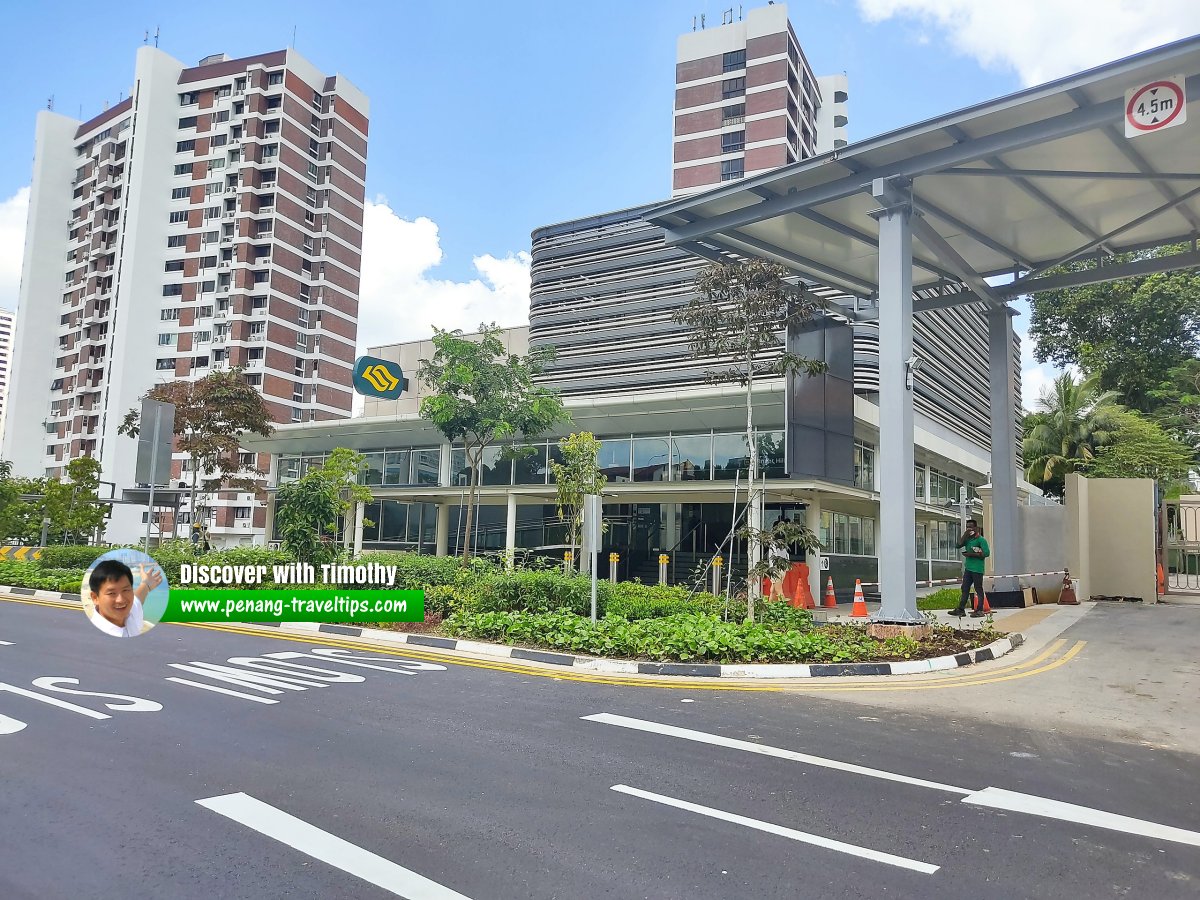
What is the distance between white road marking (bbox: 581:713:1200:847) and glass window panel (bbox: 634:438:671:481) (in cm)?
1787

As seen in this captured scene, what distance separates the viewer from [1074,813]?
16.9 feet

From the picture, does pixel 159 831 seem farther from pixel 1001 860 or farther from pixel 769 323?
pixel 769 323

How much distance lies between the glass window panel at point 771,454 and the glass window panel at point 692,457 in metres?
1.78

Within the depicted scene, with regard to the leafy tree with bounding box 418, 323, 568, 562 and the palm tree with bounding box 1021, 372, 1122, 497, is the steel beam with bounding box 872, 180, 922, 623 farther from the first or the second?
the palm tree with bounding box 1021, 372, 1122, 497

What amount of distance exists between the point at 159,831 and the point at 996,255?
17757 mm

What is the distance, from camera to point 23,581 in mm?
21969

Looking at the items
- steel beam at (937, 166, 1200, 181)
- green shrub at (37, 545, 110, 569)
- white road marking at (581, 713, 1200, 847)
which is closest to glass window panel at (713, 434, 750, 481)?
steel beam at (937, 166, 1200, 181)

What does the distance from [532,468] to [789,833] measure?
22614 mm

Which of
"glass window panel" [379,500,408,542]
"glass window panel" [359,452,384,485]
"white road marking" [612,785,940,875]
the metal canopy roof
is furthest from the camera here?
"glass window panel" [379,500,408,542]

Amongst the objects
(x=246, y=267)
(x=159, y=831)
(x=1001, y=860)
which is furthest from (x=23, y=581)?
(x=246, y=267)

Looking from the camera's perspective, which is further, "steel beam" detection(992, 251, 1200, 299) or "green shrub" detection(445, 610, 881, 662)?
"steel beam" detection(992, 251, 1200, 299)

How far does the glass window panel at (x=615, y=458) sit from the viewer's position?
83.3ft

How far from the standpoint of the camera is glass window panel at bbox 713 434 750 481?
76.7ft

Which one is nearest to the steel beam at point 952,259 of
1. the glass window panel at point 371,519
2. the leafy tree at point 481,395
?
the leafy tree at point 481,395
